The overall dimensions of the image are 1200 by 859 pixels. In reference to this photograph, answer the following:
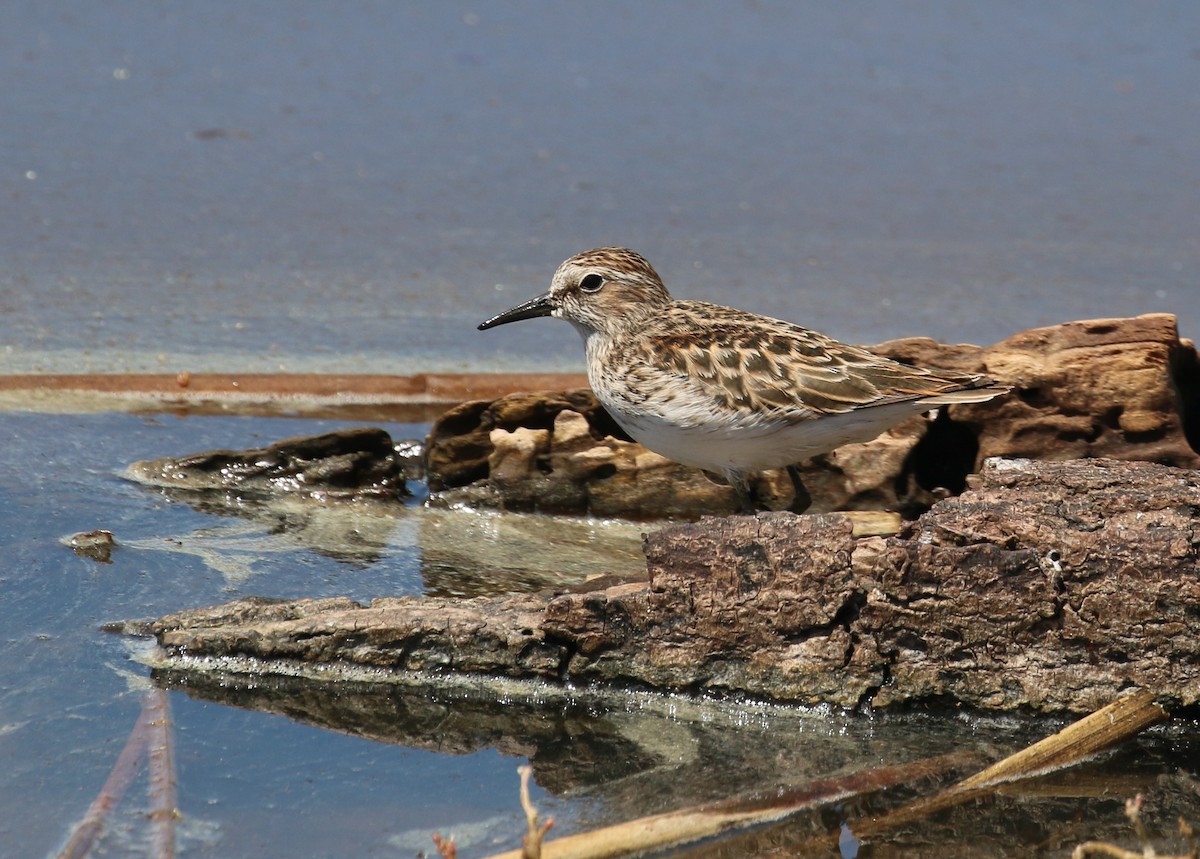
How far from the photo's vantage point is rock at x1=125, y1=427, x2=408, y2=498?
223 inches

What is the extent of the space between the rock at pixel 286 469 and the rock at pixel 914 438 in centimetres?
27

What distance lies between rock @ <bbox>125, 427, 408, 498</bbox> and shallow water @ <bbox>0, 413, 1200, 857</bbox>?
2.41 feet

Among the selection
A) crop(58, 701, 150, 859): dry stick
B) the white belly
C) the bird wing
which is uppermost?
the bird wing

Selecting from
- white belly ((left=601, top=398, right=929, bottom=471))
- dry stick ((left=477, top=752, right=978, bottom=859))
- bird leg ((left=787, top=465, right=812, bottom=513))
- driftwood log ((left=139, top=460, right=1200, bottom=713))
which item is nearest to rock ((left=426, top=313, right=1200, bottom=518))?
bird leg ((left=787, top=465, right=812, bottom=513))

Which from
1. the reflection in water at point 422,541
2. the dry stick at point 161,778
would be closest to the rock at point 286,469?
the reflection in water at point 422,541

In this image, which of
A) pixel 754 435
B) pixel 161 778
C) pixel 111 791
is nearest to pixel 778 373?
pixel 754 435

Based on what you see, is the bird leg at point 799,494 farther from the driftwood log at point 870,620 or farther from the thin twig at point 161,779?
the thin twig at point 161,779

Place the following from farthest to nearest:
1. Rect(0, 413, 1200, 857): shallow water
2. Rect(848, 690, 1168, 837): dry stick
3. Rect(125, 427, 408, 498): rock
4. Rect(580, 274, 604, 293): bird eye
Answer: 1. Rect(580, 274, 604, 293): bird eye
2. Rect(125, 427, 408, 498): rock
3. Rect(848, 690, 1168, 837): dry stick
4. Rect(0, 413, 1200, 857): shallow water

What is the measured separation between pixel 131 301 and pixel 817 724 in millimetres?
4844

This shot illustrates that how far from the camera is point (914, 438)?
5.70 metres

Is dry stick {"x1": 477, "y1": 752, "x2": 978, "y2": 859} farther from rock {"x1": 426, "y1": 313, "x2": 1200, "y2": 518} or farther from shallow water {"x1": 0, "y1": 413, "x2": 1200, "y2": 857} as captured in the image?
rock {"x1": 426, "y1": 313, "x2": 1200, "y2": 518}

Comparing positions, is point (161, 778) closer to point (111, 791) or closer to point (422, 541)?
point (111, 791)

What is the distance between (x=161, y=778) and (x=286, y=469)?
7.89ft

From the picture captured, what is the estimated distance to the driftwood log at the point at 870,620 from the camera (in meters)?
3.87
